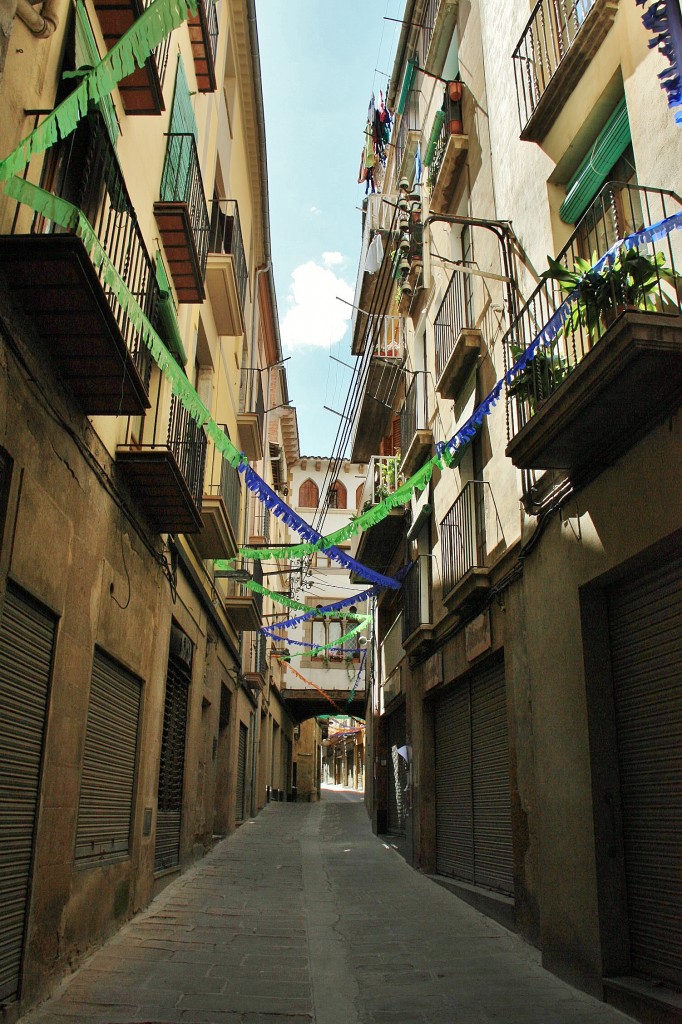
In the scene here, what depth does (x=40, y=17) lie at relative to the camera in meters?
5.07

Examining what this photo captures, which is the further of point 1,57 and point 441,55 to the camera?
point 441,55

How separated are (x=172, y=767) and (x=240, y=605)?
5.11m

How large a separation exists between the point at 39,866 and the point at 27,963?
1.90 feet

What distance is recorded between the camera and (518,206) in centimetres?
893

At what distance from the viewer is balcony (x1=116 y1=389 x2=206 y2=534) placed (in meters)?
7.50

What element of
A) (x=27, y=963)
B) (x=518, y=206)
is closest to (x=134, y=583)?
(x=27, y=963)

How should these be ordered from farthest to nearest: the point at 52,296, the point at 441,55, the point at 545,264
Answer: the point at 441,55 < the point at 545,264 < the point at 52,296

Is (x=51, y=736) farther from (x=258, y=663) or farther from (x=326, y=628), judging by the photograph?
(x=326, y=628)

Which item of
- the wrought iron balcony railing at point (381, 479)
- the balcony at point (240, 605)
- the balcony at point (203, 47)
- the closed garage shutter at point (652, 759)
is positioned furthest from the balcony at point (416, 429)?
the closed garage shutter at point (652, 759)

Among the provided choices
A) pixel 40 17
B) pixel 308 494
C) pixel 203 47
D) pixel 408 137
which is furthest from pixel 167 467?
pixel 308 494

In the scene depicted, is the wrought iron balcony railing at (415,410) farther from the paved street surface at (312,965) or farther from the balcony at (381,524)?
the paved street surface at (312,965)

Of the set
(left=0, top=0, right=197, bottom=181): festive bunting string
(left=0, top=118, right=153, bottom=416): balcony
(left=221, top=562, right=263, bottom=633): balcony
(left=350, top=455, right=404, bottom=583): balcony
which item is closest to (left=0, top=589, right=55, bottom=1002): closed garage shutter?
(left=0, top=118, right=153, bottom=416): balcony

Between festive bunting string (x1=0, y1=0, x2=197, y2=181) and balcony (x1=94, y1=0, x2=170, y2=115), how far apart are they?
194cm

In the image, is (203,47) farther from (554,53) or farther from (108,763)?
(108,763)
